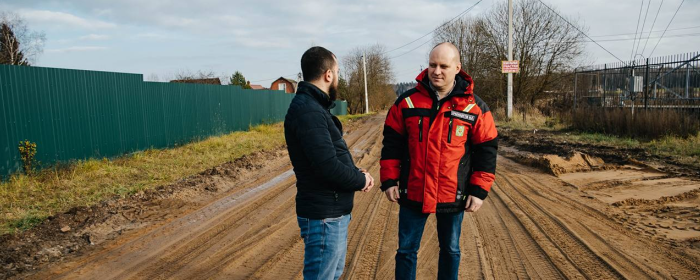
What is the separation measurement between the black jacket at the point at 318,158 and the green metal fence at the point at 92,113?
7.41 meters

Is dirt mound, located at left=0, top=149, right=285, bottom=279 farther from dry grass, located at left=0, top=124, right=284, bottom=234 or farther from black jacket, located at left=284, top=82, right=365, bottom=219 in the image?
Answer: black jacket, located at left=284, top=82, right=365, bottom=219

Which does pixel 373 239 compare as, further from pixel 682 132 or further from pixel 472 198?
pixel 682 132

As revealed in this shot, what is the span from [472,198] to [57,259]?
4098 mm

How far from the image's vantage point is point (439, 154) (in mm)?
2639

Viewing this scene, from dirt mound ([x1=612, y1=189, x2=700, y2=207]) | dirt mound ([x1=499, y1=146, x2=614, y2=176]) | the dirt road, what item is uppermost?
dirt mound ([x1=499, y1=146, x2=614, y2=176])

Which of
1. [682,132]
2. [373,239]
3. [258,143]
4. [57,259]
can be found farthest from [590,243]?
[258,143]

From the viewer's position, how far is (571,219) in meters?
5.10

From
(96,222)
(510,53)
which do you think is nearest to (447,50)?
(96,222)

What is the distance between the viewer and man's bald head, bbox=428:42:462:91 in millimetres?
2668

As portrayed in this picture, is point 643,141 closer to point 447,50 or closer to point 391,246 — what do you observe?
point 391,246

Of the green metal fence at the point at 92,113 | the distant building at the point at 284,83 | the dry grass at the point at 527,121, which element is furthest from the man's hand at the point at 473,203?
the distant building at the point at 284,83

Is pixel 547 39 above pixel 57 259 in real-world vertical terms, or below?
above

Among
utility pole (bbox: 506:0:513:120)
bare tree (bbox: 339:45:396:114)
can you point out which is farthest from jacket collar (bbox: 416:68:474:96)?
bare tree (bbox: 339:45:396:114)

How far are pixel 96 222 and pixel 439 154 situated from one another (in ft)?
15.3
